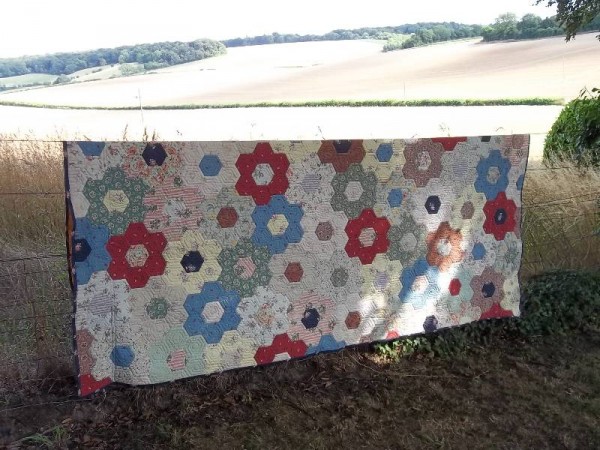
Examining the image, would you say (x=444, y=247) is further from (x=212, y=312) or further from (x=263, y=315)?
(x=212, y=312)

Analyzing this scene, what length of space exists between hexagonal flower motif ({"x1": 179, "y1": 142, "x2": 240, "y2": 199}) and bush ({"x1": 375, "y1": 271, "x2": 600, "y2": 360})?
1.59 metres

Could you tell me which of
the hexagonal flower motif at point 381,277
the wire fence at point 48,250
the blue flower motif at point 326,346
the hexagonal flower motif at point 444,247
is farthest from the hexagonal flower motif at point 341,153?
the wire fence at point 48,250

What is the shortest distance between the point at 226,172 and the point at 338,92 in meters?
36.1

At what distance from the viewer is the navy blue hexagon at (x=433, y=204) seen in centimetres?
376

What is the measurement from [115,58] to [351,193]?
24.8 m

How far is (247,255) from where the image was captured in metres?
3.25

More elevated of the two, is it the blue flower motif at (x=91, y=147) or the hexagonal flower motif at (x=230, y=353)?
the blue flower motif at (x=91, y=147)

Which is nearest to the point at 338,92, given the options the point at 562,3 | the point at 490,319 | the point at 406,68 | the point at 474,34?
the point at 406,68

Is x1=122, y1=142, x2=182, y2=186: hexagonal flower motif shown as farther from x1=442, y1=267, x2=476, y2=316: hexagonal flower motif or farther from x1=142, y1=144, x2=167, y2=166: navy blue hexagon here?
x1=442, y1=267, x2=476, y2=316: hexagonal flower motif

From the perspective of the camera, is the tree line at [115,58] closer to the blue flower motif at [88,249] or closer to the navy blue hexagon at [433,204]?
the blue flower motif at [88,249]

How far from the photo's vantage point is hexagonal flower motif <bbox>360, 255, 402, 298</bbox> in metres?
3.60

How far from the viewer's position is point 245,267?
10.6ft

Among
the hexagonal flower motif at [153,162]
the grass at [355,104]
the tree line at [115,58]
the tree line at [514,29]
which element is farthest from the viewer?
the tree line at [514,29]

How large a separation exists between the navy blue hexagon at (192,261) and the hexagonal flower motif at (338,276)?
2.30 feet
